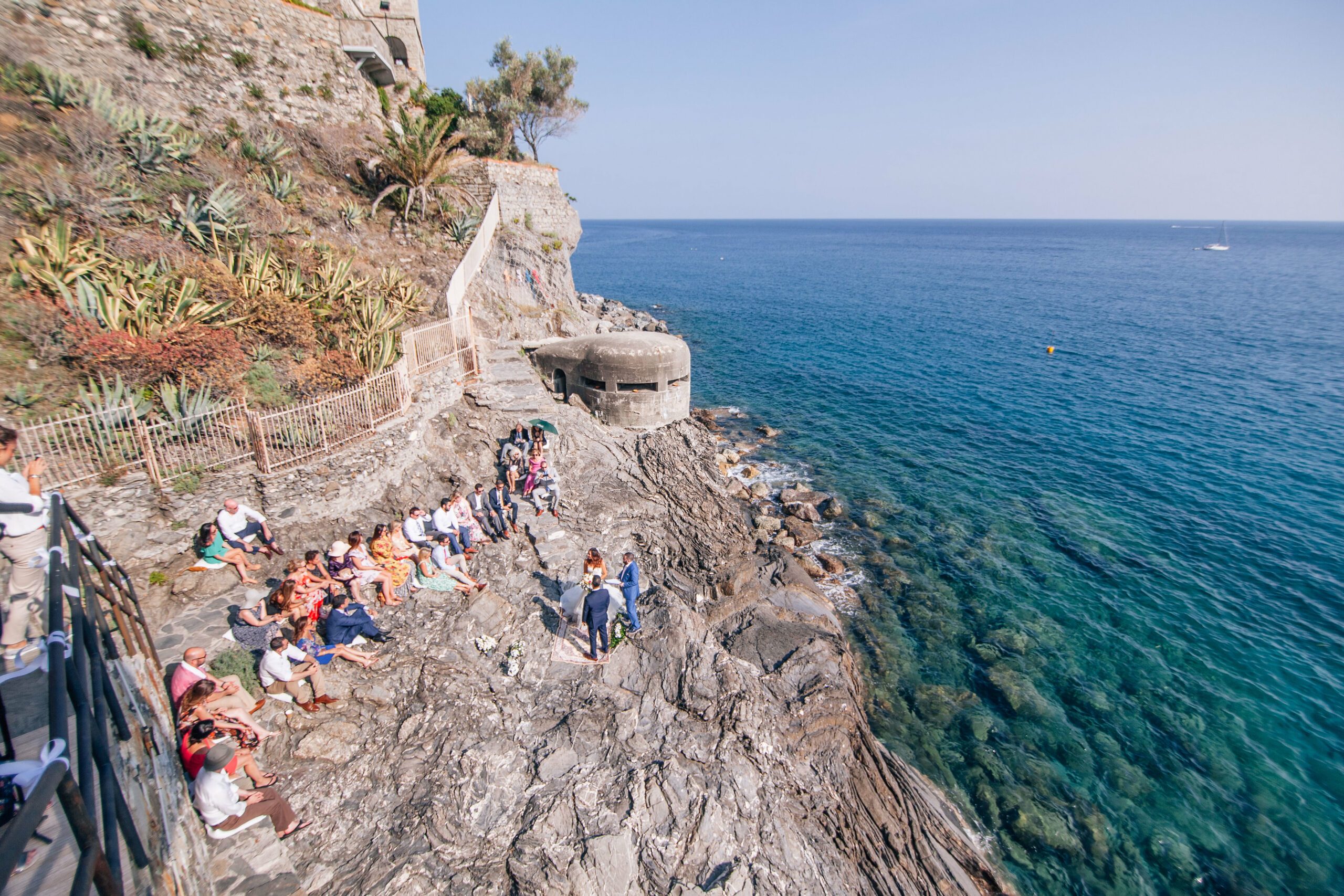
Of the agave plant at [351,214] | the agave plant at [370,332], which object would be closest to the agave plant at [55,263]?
the agave plant at [370,332]

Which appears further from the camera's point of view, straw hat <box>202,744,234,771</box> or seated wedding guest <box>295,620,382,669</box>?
seated wedding guest <box>295,620,382,669</box>

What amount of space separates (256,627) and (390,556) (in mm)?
2315

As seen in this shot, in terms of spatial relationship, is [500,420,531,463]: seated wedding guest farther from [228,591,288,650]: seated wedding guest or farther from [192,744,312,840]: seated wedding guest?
[192,744,312,840]: seated wedding guest

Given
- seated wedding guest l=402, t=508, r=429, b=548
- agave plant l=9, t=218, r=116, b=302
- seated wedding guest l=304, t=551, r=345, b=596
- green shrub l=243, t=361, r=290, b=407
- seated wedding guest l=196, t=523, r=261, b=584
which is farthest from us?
green shrub l=243, t=361, r=290, b=407

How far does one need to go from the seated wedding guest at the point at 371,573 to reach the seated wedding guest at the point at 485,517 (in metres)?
2.25

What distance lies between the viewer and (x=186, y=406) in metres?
10.2

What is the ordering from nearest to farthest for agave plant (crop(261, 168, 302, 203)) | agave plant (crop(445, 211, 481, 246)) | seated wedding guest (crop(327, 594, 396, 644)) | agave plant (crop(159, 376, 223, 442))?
seated wedding guest (crop(327, 594, 396, 644)) → agave plant (crop(159, 376, 223, 442)) → agave plant (crop(261, 168, 302, 203)) → agave plant (crop(445, 211, 481, 246))

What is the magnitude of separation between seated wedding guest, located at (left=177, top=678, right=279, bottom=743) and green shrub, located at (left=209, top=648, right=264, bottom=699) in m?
0.61

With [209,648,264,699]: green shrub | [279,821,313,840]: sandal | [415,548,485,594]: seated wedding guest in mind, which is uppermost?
[209,648,264,699]: green shrub

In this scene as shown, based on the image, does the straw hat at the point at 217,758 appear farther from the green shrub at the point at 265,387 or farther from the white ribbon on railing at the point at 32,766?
the green shrub at the point at 265,387

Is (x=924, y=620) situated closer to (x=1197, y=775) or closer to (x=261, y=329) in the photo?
(x=1197, y=775)

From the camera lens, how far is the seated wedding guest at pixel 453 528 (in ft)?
38.0

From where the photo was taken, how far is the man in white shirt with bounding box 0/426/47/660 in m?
5.72

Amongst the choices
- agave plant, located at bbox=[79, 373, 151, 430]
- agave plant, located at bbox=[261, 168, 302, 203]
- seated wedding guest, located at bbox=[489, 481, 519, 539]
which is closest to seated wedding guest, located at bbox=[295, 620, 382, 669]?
seated wedding guest, located at bbox=[489, 481, 519, 539]
